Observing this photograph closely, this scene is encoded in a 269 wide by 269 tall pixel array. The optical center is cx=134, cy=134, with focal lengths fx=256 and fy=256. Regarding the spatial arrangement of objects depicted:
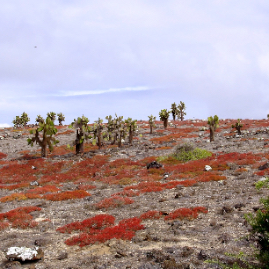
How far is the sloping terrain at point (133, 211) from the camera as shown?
11.4 m

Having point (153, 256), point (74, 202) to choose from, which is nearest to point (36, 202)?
point (74, 202)

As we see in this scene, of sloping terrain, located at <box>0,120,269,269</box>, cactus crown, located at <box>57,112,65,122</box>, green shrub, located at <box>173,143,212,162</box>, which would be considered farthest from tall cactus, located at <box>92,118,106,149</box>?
cactus crown, located at <box>57,112,65,122</box>

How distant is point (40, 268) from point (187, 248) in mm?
6313

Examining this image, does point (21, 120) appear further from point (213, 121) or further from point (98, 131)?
point (213, 121)

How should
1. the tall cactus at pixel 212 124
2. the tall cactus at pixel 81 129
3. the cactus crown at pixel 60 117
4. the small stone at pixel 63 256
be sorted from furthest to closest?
the cactus crown at pixel 60 117 → the tall cactus at pixel 212 124 → the tall cactus at pixel 81 129 → the small stone at pixel 63 256

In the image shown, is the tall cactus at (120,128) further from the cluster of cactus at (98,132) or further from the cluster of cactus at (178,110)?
the cluster of cactus at (178,110)

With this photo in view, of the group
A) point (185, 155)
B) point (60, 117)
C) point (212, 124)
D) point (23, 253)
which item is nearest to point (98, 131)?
point (185, 155)

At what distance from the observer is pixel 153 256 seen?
428 inches

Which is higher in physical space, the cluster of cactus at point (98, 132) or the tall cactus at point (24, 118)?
the tall cactus at point (24, 118)

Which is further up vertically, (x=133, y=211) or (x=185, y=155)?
(x=185, y=155)

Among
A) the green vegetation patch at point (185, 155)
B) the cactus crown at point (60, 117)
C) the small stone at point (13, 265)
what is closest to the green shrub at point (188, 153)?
the green vegetation patch at point (185, 155)

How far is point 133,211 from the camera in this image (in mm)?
18000

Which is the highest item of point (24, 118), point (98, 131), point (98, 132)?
point (24, 118)

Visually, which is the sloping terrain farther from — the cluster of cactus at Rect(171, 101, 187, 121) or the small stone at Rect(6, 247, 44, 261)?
the cluster of cactus at Rect(171, 101, 187, 121)
